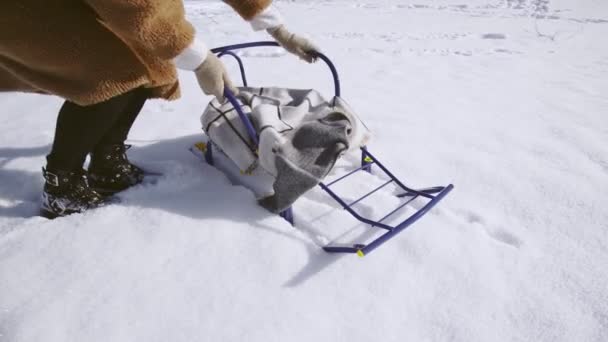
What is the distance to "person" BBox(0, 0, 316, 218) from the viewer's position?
870mm

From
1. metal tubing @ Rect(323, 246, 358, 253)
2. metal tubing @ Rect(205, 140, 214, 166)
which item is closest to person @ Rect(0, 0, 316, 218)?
metal tubing @ Rect(205, 140, 214, 166)

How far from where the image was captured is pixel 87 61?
94 centimetres

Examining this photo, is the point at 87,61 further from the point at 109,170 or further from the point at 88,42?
the point at 109,170

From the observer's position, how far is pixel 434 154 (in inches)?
63.2

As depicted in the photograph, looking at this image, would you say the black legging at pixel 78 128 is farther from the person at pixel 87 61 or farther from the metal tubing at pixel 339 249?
the metal tubing at pixel 339 249

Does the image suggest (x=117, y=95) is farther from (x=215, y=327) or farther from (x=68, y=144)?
(x=215, y=327)

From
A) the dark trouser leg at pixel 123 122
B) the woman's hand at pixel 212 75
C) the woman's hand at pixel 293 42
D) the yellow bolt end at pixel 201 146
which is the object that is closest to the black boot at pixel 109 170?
the dark trouser leg at pixel 123 122

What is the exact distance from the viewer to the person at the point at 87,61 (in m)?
0.87

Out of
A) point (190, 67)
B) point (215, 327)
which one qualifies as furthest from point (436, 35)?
point (215, 327)

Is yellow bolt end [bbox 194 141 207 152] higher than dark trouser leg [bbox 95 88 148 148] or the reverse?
the reverse

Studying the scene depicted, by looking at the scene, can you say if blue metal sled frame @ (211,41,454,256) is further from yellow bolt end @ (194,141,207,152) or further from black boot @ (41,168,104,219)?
black boot @ (41,168,104,219)

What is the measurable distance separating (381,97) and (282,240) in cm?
138

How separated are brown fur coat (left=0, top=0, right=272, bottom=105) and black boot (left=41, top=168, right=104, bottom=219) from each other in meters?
0.26

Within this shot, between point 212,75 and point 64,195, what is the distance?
0.59 metres
